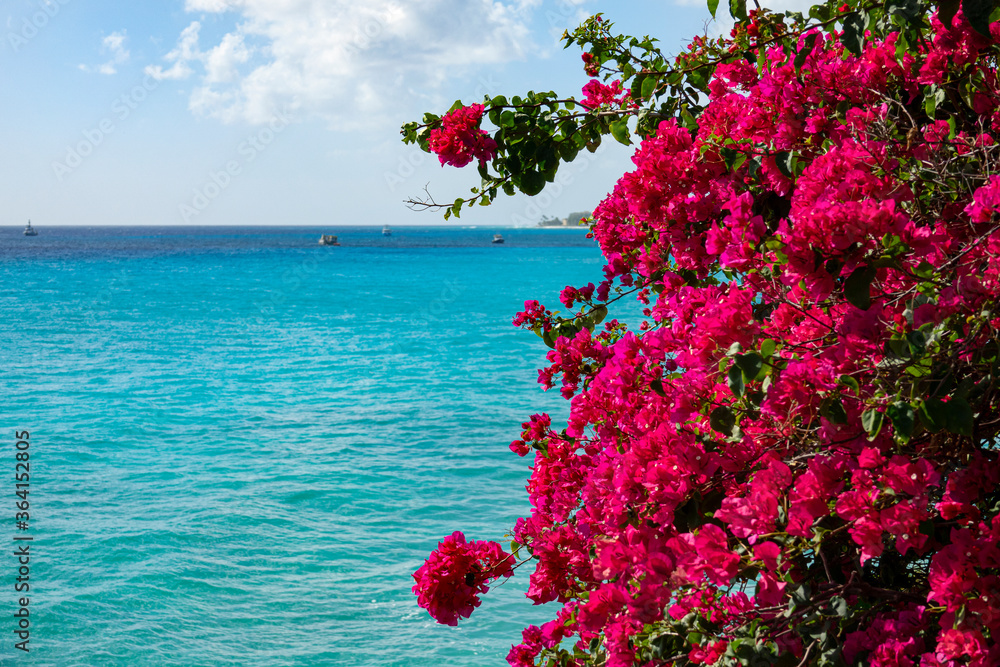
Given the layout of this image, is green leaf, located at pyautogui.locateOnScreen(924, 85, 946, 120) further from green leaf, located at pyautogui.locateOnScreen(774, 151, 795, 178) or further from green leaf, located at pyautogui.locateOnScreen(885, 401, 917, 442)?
green leaf, located at pyautogui.locateOnScreen(885, 401, 917, 442)

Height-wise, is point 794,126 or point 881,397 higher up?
point 794,126

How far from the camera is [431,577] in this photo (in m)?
2.35

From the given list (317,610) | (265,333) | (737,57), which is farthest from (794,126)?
(265,333)

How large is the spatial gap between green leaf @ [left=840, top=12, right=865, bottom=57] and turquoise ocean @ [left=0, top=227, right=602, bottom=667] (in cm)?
568

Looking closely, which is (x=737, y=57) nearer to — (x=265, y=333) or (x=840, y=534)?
(x=840, y=534)

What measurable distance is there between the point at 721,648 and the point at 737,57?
2.00m

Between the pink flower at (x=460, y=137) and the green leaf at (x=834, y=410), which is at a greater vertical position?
the pink flower at (x=460, y=137)

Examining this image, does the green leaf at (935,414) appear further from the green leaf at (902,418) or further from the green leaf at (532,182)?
the green leaf at (532,182)

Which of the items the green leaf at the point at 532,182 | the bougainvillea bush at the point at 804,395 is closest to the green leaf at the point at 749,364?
the bougainvillea bush at the point at 804,395

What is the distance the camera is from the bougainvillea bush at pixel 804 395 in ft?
4.62

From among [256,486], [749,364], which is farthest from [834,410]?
[256,486]

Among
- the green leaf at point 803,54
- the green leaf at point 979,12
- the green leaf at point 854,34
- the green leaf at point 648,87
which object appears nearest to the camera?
the green leaf at point 979,12

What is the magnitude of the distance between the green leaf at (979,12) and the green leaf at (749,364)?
0.86 m

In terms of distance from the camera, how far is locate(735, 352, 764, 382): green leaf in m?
1.44
